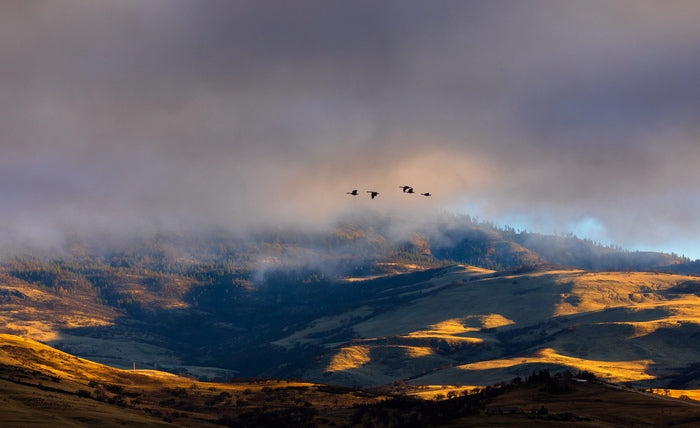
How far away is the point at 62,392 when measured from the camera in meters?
92.4

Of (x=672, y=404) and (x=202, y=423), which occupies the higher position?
(x=672, y=404)

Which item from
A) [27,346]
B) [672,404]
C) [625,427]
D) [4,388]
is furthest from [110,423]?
[27,346]

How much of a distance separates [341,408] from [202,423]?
63.0ft

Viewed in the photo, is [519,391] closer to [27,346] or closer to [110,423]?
[110,423]

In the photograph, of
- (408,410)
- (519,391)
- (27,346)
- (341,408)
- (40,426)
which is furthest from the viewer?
(27,346)

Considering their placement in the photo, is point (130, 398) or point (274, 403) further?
point (274, 403)

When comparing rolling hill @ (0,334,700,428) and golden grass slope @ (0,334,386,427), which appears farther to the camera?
golden grass slope @ (0,334,386,427)

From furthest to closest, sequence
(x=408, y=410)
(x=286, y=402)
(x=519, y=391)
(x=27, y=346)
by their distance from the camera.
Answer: (x=27, y=346), (x=286, y=402), (x=408, y=410), (x=519, y=391)

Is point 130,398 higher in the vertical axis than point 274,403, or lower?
higher

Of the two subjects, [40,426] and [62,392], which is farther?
[62,392]

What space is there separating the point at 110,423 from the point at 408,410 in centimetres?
3798

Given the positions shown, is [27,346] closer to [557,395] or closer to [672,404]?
[557,395]

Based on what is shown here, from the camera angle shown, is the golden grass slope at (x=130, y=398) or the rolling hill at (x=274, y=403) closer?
the rolling hill at (x=274, y=403)

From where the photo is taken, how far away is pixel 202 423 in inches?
3691
